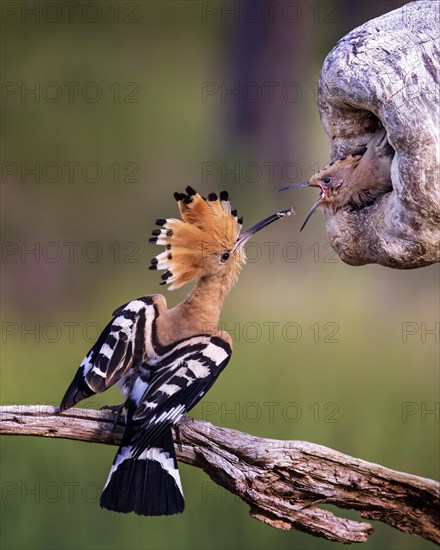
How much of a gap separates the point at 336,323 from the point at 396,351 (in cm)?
30

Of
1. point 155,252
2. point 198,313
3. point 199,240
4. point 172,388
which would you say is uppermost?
point 155,252

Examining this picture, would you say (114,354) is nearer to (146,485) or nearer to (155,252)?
(146,485)

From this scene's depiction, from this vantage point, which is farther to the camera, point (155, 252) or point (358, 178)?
Answer: point (155, 252)

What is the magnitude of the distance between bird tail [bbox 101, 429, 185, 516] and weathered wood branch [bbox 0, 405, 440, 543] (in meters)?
0.04

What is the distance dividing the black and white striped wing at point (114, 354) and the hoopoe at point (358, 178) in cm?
50

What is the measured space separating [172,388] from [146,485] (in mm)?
221

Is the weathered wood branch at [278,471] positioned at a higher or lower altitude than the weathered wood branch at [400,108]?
lower

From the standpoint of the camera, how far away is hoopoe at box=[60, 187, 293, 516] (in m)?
2.42

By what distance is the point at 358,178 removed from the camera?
2352 millimetres

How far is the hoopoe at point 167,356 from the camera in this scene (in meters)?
2.42

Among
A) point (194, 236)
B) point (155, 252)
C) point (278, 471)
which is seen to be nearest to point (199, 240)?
point (194, 236)

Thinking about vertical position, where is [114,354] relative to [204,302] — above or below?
below

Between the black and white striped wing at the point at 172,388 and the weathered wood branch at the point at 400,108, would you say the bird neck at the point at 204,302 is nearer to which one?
the black and white striped wing at the point at 172,388

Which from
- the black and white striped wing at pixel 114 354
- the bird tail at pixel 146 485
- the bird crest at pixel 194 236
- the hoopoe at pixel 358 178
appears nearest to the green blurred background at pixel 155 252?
the bird tail at pixel 146 485
